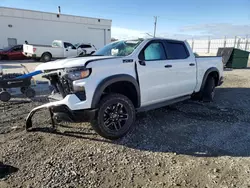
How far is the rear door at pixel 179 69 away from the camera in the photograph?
477 centimetres

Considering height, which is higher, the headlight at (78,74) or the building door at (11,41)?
the building door at (11,41)

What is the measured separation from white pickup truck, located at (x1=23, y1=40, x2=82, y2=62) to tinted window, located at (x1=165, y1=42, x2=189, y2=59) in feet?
51.8

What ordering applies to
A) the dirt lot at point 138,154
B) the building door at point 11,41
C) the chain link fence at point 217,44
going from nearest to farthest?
the dirt lot at point 138,154
the building door at point 11,41
the chain link fence at point 217,44

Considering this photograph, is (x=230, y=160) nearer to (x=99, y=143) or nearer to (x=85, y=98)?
(x=99, y=143)

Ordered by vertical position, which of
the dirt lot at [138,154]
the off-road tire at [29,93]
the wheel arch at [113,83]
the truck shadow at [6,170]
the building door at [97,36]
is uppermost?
the building door at [97,36]

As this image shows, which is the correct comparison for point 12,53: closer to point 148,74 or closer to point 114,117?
point 148,74

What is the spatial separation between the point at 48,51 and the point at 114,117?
1727 cm

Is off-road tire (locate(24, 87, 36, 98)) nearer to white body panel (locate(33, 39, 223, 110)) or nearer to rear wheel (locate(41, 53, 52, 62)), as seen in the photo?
white body panel (locate(33, 39, 223, 110))

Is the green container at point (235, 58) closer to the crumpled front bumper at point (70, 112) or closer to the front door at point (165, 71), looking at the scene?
the front door at point (165, 71)

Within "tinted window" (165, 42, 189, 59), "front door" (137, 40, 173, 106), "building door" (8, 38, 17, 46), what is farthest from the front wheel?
"building door" (8, 38, 17, 46)

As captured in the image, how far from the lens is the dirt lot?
2.80 metres

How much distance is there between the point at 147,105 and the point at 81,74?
5.37 feet

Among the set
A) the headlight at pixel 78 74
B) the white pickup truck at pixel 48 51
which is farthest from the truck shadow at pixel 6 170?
the white pickup truck at pixel 48 51

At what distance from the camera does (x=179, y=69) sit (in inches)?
194
